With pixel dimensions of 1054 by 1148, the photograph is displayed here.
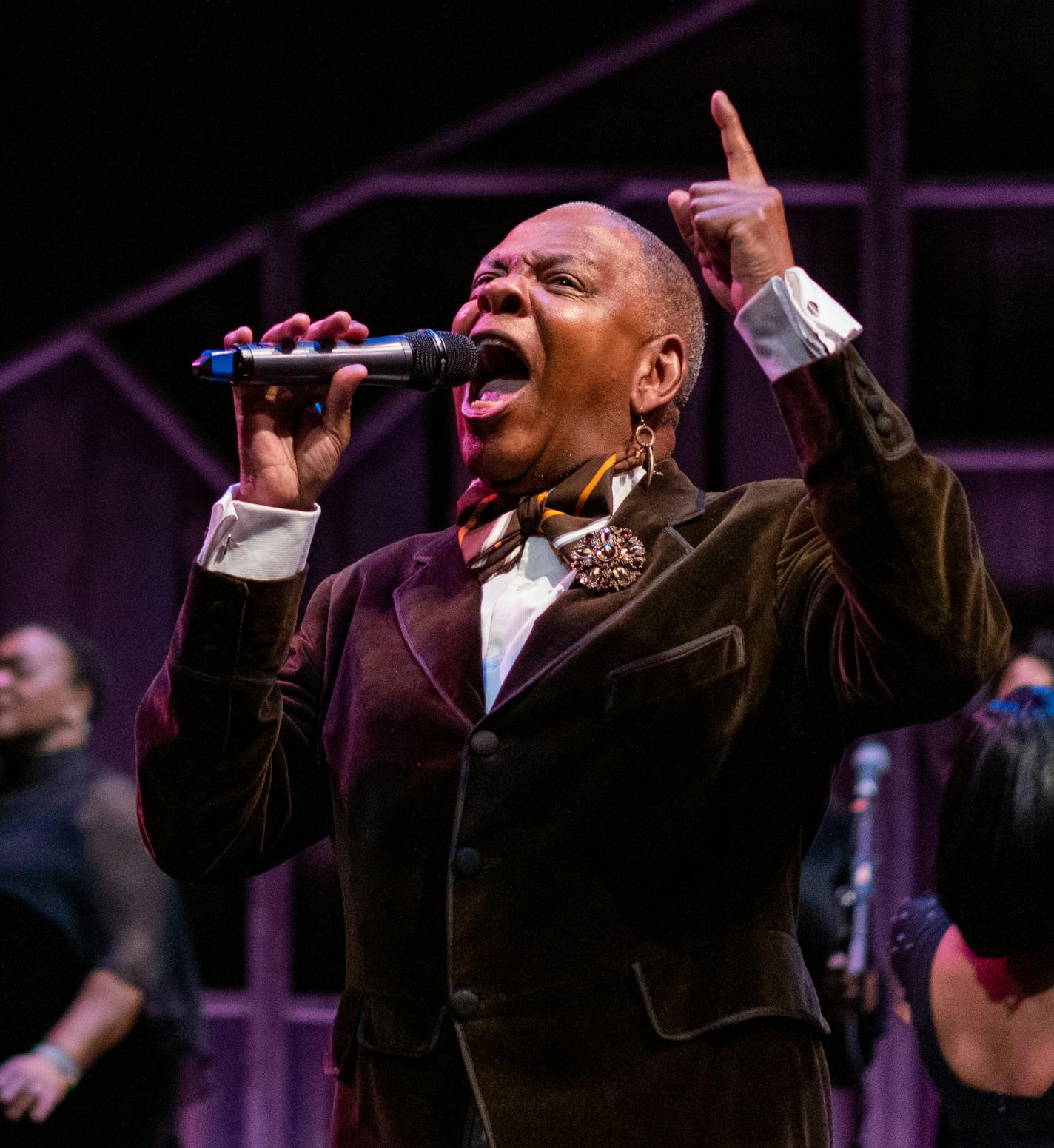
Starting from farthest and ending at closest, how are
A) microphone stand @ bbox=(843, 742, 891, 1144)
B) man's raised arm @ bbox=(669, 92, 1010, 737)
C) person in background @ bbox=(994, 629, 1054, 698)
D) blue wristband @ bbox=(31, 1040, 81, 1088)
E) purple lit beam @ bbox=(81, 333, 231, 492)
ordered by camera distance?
1. purple lit beam @ bbox=(81, 333, 231, 492)
2. person in background @ bbox=(994, 629, 1054, 698)
3. blue wristband @ bbox=(31, 1040, 81, 1088)
4. microphone stand @ bbox=(843, 742, 891, 1144)
5. man's raised arm @ bbox=(669, 92, 1010, 737)

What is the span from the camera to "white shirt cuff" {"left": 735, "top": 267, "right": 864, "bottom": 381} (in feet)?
4.96

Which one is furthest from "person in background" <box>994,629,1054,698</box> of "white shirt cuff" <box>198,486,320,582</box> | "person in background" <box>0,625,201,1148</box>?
"white shirt cuff" <box>198,486,320,582</box>

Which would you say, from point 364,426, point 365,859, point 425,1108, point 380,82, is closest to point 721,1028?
point 425,1108

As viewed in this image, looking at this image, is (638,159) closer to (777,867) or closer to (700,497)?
(700,497)

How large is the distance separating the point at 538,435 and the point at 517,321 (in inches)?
5.7

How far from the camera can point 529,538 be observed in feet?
6.19

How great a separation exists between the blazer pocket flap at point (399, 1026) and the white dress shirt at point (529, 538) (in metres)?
0.32

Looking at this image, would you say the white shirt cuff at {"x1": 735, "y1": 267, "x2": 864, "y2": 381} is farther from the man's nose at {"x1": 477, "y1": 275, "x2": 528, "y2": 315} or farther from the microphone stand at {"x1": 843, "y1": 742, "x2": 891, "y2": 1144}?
the microphone stand at {"x1": 843, "y1": 742, "x2": 891, "y2": 1144}

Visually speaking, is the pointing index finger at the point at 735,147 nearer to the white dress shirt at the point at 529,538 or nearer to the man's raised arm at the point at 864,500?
the man's raised arm at the point at 864,500

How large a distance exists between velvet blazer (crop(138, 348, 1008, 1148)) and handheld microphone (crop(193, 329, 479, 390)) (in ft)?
0.72

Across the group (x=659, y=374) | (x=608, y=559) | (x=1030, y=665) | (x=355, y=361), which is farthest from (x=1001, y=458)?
(x=355, y=361)

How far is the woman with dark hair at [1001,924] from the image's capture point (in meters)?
2.65

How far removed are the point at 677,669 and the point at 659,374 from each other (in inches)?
18.5

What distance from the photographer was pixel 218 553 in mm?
1704
